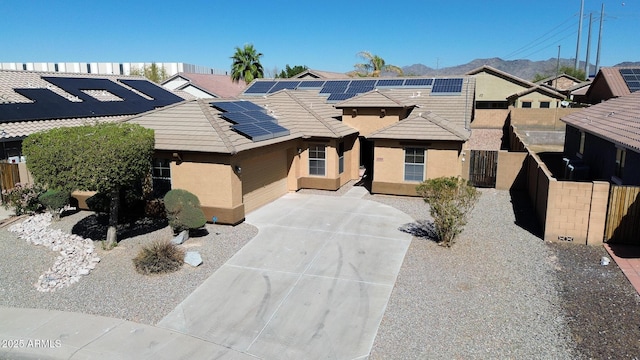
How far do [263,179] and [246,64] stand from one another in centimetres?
3598

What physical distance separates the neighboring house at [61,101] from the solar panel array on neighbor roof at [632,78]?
101ft

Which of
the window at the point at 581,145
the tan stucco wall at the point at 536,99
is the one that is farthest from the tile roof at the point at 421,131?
the tan stucco wall at the point at 536,99

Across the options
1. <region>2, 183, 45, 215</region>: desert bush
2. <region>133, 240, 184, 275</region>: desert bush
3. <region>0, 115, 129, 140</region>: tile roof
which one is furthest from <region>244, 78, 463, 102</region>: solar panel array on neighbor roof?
<region>133, 240, 184, 275</region>: desert bush

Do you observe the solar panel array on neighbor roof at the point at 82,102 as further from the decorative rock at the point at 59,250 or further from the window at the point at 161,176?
the window at the point at 161,176

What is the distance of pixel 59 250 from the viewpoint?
503 inches

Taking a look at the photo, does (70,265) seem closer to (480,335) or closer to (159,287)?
(159,287)

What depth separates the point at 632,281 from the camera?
10.2m

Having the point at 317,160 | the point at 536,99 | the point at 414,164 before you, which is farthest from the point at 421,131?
the point at 536,99

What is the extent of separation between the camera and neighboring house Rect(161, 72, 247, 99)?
50.4 meters

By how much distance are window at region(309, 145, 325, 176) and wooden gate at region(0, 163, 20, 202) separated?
38.8ft

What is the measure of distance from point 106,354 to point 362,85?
24.8 m

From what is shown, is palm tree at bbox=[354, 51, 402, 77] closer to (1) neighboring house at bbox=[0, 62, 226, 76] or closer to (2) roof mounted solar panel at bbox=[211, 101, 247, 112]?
(2) roof mounted solar panel at bbox=[211, 101, 247, 112]

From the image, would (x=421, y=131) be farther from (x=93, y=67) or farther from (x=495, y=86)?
(x=93, y=67)

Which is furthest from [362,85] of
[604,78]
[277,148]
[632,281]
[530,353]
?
[530,353]
